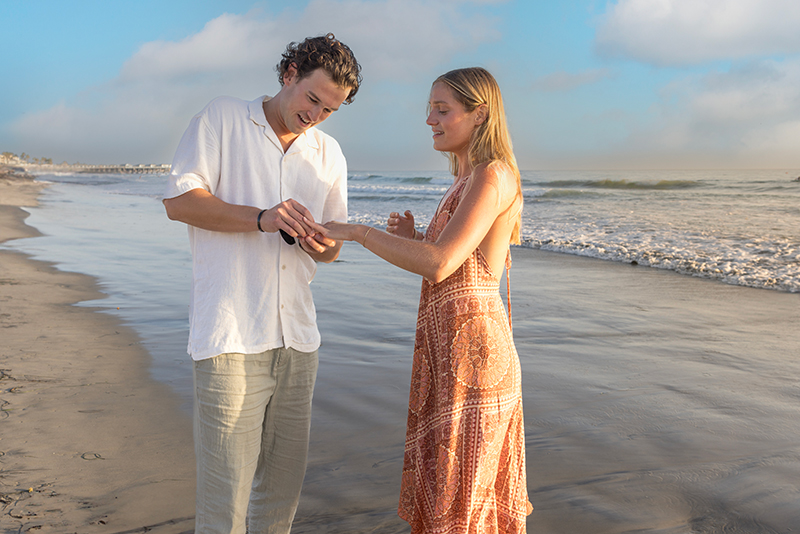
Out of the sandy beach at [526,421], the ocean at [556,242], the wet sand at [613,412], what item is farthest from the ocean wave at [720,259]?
the sandy beach at [526,421]

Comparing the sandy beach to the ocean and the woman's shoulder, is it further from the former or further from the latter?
the woman's shoulder

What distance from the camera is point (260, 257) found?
208 cm

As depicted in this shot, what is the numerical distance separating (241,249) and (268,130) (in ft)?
1.46

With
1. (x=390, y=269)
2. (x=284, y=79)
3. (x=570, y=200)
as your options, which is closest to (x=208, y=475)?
(x=284, y=79)

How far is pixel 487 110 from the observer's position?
221 cm

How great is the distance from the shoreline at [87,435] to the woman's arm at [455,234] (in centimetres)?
178

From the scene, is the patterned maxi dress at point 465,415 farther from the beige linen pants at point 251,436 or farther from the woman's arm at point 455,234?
the beige linen pants at point 251,436

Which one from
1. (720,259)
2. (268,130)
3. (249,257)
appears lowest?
(720,259)

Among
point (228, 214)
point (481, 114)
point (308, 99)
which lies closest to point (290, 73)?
point (308, 99)

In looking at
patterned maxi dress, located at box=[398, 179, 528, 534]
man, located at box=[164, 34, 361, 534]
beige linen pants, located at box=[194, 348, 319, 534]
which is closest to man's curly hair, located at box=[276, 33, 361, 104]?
man, located at box=[164, 34, 361, 534]

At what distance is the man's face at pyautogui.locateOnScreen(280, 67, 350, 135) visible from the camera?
2.06m

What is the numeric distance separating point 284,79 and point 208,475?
1461mm

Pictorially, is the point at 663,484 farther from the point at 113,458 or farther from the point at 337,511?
the point at 113,458

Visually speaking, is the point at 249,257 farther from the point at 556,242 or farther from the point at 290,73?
the point at 556,242
